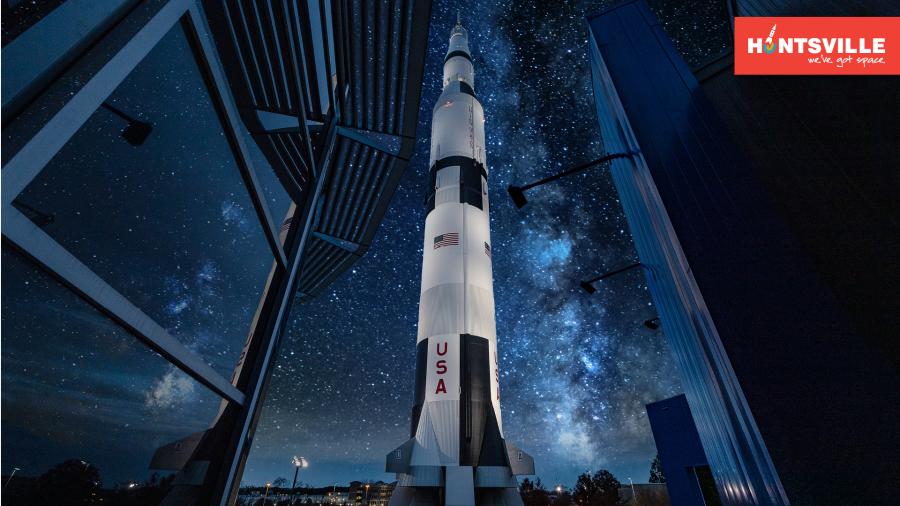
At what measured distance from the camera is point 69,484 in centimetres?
126

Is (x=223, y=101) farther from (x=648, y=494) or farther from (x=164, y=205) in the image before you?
(x=648, y=494)

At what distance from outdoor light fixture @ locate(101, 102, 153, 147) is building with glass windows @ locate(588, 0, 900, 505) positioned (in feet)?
14.6

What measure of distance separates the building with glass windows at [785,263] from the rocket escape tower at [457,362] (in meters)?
3.56

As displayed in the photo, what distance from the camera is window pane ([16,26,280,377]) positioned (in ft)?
3.98

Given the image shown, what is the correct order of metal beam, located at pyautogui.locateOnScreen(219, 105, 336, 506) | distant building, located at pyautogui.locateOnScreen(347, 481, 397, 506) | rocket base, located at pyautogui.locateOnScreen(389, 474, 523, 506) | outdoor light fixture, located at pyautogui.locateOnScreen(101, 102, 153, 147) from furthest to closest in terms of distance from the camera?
distant building, located at pyautogui.locateOnScreen(347, 481, 397, 506)
rocket base, located at pyautogui.locateOnScreen(389, 474, 523, 506)
metal beam, located at pyautogui.locateOnScreen(219, 105, 336, 506)
outdoor light fixture, located at pyautogui.locateOnScreen(101, 102, 153, 147)

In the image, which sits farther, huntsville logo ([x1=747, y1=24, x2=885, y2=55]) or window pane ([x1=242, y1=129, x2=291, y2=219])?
huntsville logo ([x1=747, y1=24, x2=885, y2=55])

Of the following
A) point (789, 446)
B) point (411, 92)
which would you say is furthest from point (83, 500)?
point (411, 92)

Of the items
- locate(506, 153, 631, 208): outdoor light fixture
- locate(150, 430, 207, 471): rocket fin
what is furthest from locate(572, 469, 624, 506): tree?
locate(150, 430, 207, 471): rocket fin

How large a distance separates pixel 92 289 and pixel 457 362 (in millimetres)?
6612

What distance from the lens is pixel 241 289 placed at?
8.46ft

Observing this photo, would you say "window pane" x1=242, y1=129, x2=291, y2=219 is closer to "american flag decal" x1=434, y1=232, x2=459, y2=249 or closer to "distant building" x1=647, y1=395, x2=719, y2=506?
"american flag decal" x1=434, y1=232, x2=459, y2=249

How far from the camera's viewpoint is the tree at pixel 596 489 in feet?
167

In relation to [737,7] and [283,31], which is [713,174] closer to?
[737,7]

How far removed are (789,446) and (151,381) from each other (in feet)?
13.9
